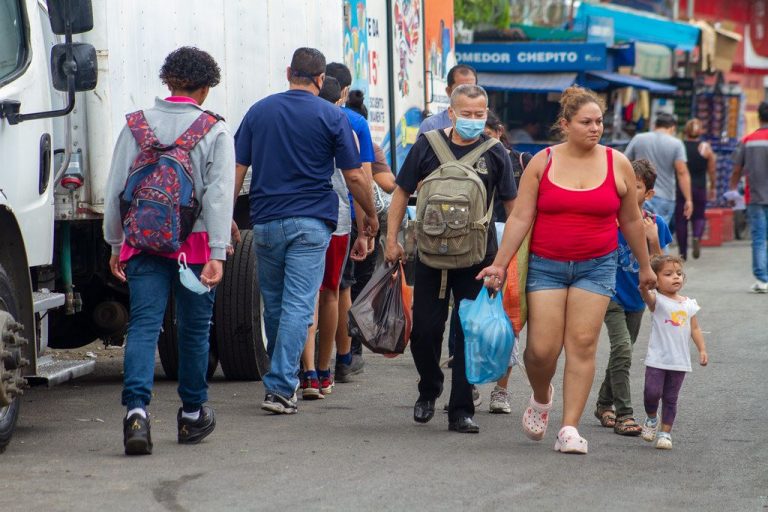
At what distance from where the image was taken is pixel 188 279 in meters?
6.27

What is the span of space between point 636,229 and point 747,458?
3.70ft

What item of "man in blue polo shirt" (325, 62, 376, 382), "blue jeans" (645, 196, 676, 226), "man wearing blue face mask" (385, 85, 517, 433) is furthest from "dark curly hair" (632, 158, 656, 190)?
"blue jeans" (645, 196, 676, 226)

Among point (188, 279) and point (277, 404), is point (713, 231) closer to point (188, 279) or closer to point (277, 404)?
point (277, 404)

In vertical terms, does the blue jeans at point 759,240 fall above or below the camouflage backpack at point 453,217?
below

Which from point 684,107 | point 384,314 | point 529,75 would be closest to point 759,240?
point 529,75

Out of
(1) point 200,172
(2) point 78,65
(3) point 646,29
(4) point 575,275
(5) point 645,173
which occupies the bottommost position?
(4) point 575,275

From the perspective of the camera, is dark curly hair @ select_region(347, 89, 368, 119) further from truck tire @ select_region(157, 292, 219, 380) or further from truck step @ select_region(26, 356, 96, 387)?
truck step @ select_region(26, 356, 96, 387)

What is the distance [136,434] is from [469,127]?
7.09 feet

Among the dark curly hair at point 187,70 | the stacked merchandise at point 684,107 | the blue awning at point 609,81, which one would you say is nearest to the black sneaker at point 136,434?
the dark curly hair at point 187,70

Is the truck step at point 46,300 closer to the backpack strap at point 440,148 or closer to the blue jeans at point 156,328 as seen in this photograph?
the blue jeans at point 156,328

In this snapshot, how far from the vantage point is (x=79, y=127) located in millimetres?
7242

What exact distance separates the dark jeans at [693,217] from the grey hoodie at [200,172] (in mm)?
12834

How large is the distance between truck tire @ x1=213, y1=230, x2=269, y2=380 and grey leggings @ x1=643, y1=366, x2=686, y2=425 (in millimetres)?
2611

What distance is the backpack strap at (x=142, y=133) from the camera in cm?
626
